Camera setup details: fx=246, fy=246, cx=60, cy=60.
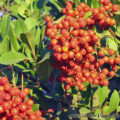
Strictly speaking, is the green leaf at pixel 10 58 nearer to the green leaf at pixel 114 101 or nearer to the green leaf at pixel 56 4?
the green leaf at pixel 56 4

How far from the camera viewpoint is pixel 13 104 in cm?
245

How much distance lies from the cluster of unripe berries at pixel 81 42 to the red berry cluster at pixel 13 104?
0.50m

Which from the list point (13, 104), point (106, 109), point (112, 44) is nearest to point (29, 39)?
point (13, 104)

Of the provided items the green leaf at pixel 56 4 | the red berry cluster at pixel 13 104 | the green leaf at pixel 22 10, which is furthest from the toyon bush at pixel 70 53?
the green leaf at pixel 22 10

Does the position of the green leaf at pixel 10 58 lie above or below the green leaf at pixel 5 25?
below

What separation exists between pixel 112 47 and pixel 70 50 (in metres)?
0.44

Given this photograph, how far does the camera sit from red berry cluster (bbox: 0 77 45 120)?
2406 mm

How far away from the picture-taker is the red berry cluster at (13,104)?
2.41m

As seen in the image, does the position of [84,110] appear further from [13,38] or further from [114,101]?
[13,38]

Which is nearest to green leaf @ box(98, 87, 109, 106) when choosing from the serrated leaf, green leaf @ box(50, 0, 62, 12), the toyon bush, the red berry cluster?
the toyon bush

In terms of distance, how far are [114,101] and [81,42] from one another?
2.97ft

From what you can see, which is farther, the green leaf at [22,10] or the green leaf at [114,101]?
the green leaf at [22,10]

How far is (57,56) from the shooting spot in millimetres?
2342

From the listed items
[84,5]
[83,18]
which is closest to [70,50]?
[83,18]
